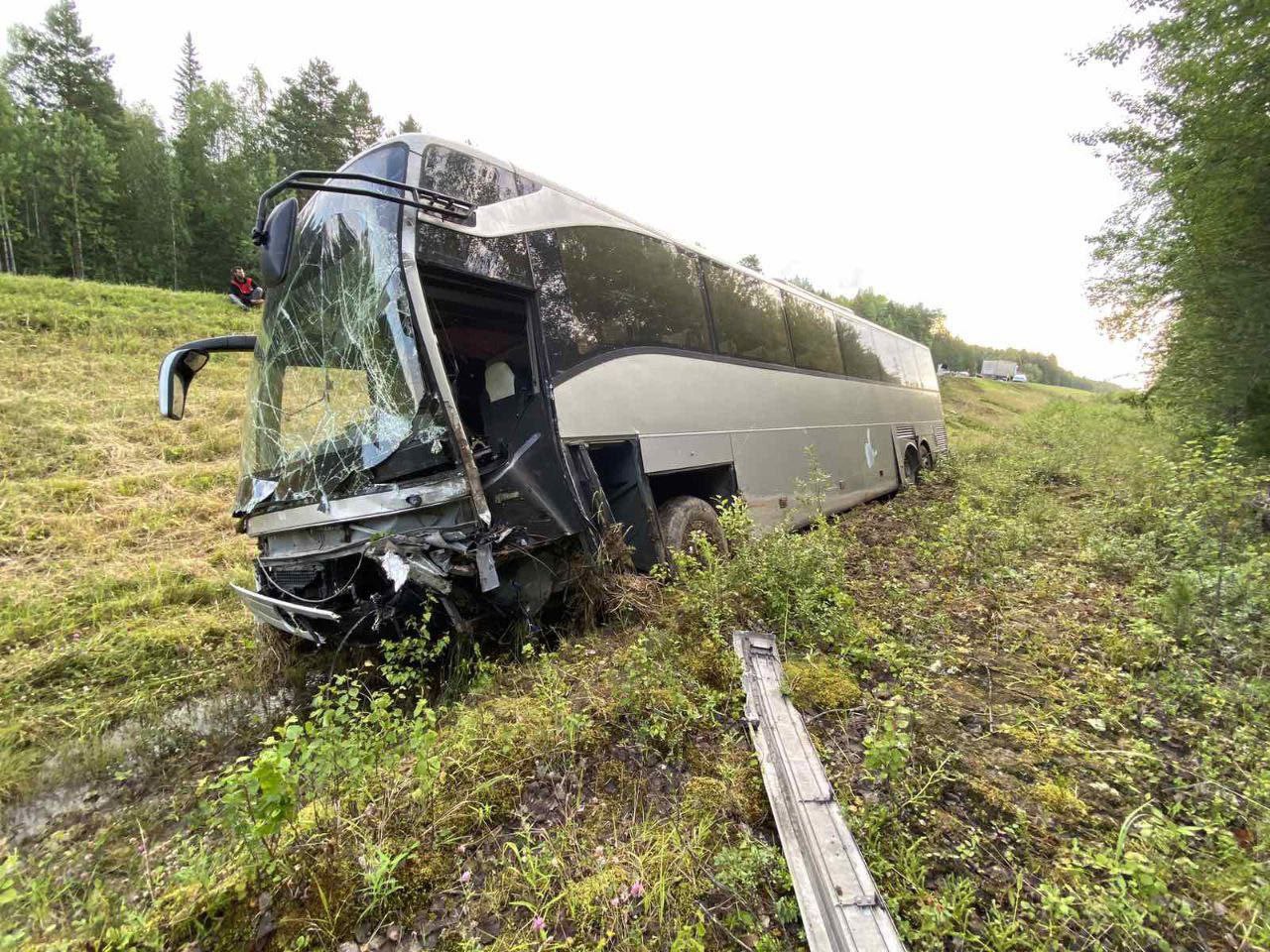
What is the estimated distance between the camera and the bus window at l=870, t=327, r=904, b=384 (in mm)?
10898

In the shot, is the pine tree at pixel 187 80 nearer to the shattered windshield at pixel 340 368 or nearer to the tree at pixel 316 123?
the tree at pixel 316 123

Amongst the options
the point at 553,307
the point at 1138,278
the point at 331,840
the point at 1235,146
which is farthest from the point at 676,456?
the point at 1138,278

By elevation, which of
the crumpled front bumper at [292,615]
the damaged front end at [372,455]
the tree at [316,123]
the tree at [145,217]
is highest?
the tree at [316,123]

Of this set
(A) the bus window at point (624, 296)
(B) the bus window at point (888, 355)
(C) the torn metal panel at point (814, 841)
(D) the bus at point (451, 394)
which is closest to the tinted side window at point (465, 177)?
(D) the bus at point (451, 394)

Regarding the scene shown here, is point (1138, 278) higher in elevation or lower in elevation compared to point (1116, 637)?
higher

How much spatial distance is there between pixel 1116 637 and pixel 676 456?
3.25m

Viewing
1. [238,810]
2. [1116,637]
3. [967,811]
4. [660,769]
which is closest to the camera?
[238,810]

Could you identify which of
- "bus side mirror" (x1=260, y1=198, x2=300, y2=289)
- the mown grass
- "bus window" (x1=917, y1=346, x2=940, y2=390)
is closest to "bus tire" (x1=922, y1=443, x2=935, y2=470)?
A: "bus window" (x1=917, y1=346, x2=940, y2=390)

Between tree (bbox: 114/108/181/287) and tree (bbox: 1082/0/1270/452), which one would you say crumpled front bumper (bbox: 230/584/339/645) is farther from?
tree (bbox: 114/108/181/287)

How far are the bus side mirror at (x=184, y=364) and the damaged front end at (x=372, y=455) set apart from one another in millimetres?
656

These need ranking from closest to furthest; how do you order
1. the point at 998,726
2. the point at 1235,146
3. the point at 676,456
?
the point at 998,726, the point at 676,456, the point at 1235,146

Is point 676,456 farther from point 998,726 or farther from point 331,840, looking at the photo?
point 331,840

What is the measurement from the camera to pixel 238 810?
184 centimetres

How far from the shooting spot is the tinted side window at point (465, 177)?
3.47 m
